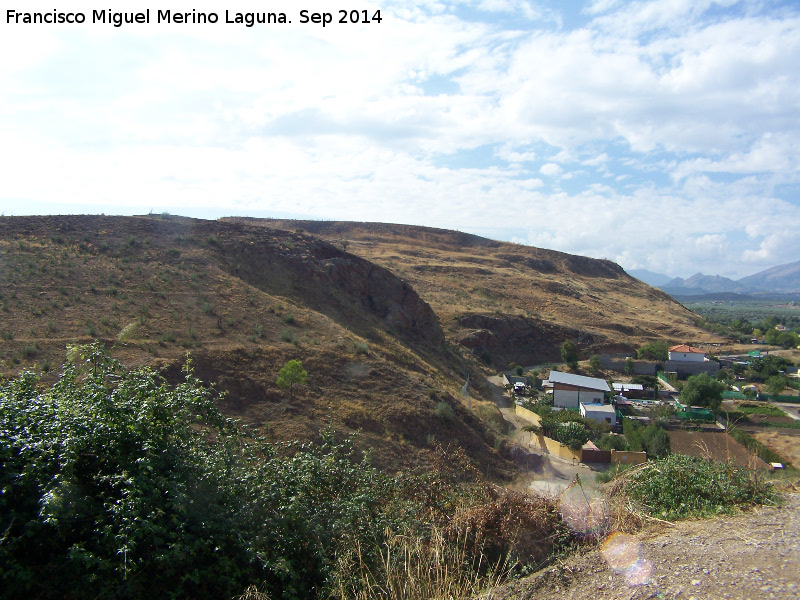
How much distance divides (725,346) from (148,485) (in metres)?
61.0

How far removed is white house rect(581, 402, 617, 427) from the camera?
91.1ft

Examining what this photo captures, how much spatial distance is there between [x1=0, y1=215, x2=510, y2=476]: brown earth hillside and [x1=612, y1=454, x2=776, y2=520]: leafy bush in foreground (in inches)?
197

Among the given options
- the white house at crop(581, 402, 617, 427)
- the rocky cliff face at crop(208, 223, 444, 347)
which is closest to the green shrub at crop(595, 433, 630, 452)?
the white house at crop(581, 402, 617, 427)

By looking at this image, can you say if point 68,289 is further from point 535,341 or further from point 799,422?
point 799,422

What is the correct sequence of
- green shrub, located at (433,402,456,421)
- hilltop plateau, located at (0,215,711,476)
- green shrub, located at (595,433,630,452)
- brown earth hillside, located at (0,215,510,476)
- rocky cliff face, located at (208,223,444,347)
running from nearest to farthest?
brown earth hillside, located at (0,215,510,476) → hilltop plateau, located at (0,215,711,476) → green shrub, located at (433,402,456,421) → green shrub, located at (595,433,630,452) → rocky cliff face, located at (208,223,444,347)

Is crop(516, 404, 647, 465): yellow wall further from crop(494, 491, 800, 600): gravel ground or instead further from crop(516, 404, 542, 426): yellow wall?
crop(494, 491, 800, 600): gravel ground

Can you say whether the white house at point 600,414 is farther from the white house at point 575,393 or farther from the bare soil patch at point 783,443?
the bare soil patch at point 783,443

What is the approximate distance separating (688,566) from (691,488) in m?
2.09

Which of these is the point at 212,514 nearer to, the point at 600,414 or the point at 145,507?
the point at 145,507

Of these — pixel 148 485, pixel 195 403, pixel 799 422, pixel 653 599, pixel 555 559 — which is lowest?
pixel 799 422

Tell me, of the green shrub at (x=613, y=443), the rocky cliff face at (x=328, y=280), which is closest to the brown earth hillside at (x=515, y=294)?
the rocky cliff face at (x=328, y=280)

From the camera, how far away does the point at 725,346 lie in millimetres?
53438

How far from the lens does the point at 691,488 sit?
5797 mm

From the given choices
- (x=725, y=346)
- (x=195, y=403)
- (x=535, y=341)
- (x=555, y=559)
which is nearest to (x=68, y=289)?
(x=195, y=403)
